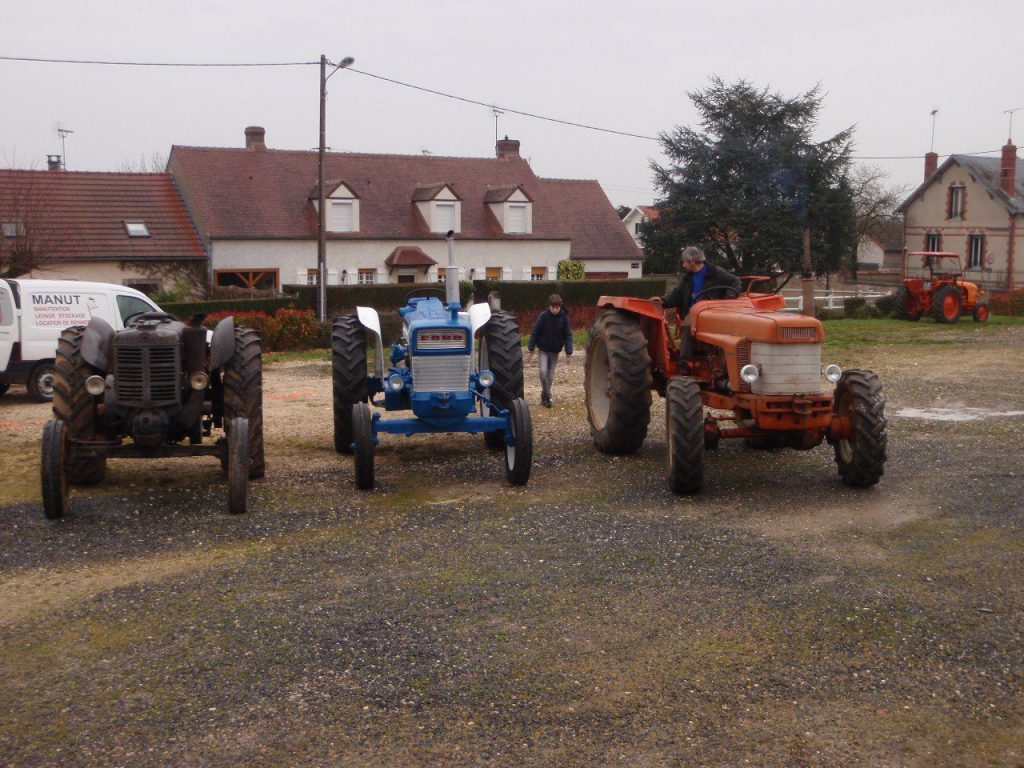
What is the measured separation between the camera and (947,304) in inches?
1046

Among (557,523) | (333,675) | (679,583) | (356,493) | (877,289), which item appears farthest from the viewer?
(877,289)

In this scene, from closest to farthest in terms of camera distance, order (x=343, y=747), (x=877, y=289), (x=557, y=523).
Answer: (x=343, y=747) → (x=557, y=523) → (x=877, y=289)

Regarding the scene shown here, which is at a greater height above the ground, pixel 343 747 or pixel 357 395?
pixel 357 395

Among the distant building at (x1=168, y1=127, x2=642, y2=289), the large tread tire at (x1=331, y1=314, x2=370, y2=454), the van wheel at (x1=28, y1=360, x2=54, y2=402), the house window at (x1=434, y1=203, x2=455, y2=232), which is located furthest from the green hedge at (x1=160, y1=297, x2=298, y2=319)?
the large tread tire at (x1=331, y1=314, x2=370, y2=454)

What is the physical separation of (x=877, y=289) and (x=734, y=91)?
11121mm

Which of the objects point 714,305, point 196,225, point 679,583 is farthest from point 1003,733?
point 196,225

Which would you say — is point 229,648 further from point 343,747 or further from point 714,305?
point 714,305

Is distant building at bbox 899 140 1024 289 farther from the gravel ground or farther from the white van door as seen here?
the gravel ground

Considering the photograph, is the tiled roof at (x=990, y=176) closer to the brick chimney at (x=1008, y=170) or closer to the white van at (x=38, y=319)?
the brick chimney at (x=1008, y=170)

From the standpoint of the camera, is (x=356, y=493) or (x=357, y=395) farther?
(x=357, y=395)

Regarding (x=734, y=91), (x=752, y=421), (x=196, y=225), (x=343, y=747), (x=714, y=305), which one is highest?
(x=734, y=91)

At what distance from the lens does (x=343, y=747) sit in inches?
173

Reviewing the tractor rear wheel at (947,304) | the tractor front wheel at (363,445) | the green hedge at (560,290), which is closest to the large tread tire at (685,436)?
the tractor front wheel at (363,445)

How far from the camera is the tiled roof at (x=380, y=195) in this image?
3403 centimetres
